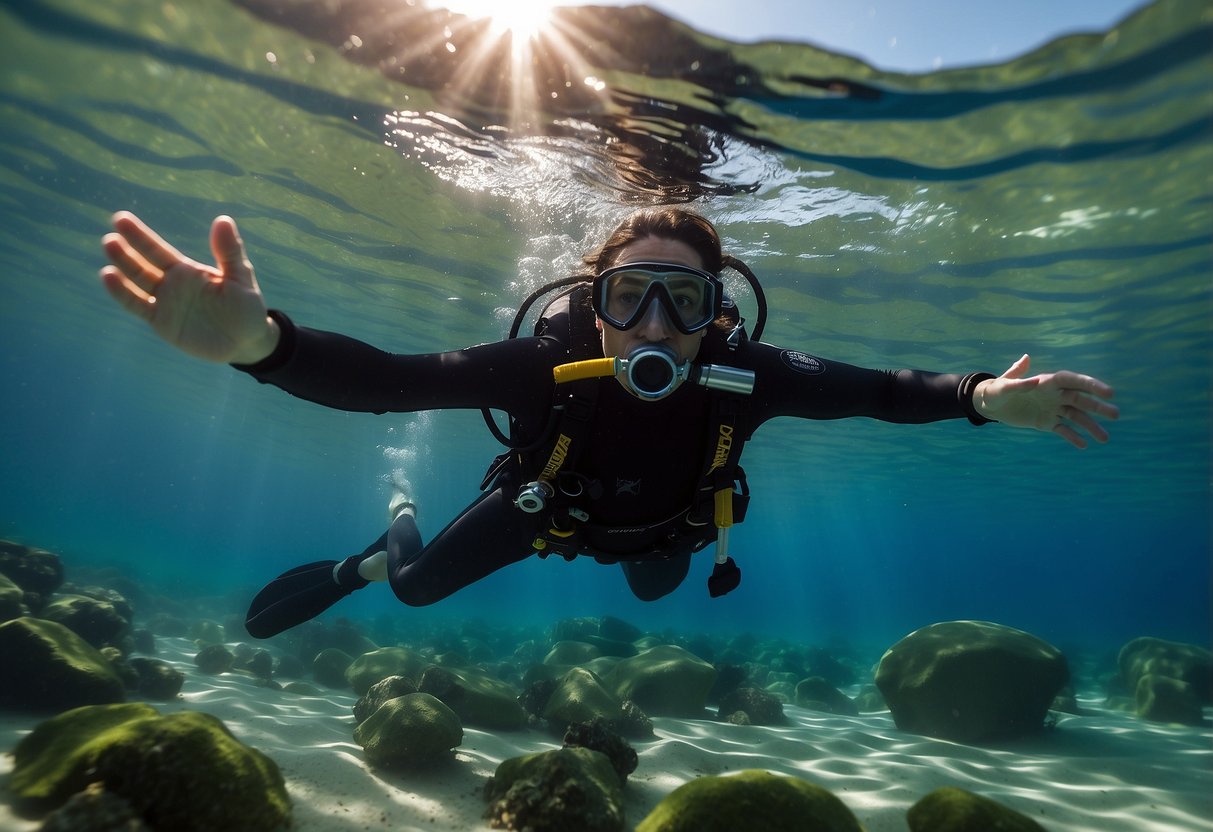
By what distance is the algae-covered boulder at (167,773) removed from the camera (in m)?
2.73

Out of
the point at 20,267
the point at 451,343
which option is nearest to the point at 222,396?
the point at 20,267

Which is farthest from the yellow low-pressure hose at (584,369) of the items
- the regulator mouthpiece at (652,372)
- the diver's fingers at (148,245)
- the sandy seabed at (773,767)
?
the sandy seabed at (773,767)

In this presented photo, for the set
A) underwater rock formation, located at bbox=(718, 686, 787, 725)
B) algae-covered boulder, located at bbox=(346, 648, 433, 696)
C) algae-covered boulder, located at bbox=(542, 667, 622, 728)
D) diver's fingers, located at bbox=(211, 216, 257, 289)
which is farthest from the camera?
underwater rock formation, located at bbox=(718, 686, 787, 725)

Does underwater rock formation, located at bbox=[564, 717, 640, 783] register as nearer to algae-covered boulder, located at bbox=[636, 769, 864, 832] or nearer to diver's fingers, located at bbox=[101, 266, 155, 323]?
algae-covered boulder, located at bbox=[636, 769, 864, 832]

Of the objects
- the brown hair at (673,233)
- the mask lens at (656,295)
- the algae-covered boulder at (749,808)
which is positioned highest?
the brown hair at (673,233)

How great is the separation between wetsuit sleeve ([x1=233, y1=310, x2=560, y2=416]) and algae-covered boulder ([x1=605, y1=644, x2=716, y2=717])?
599 cm

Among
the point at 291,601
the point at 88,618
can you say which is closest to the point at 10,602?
the point at 88,618

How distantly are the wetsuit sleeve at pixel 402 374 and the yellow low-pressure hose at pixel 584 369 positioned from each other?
0.44 m

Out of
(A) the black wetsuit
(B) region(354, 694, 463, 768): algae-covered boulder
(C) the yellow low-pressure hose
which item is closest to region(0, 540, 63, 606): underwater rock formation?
(B) region(354, 694, 463, 768): algae-covered boulder

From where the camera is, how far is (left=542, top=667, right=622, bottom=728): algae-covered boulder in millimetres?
6523

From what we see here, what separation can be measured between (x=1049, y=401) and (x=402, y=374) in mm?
3846

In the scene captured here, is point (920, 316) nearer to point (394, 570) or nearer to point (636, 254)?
point (636, 254)

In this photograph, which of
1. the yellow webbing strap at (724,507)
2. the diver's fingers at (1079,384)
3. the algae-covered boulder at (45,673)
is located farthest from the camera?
the algae-covered boulder at (45,673)

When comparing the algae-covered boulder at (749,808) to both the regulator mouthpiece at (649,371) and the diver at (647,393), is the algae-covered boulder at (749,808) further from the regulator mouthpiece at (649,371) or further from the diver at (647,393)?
the regulator mouthpiece at (649,371)
